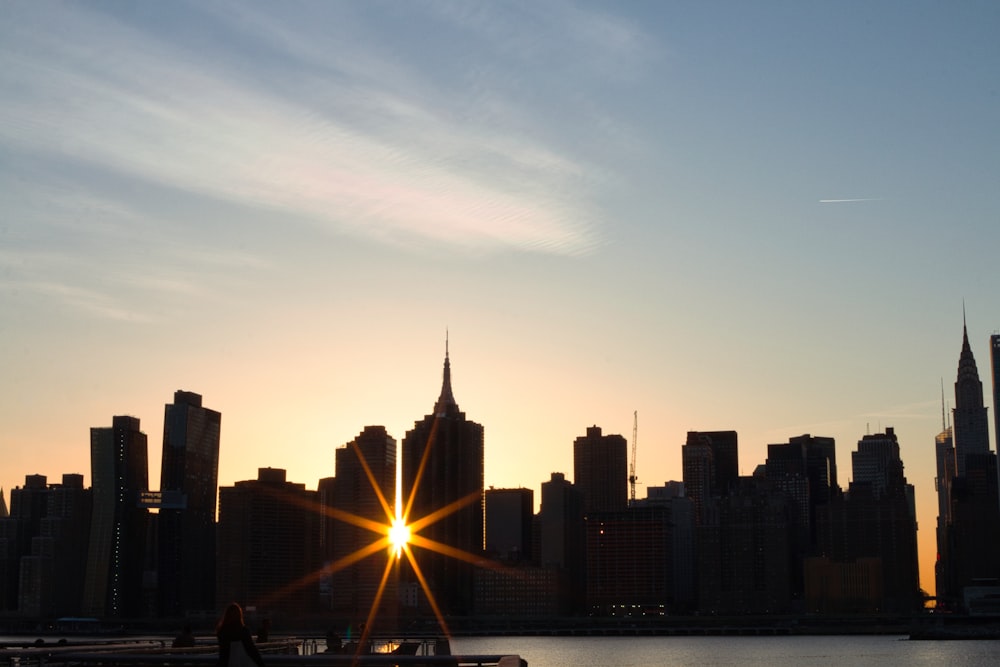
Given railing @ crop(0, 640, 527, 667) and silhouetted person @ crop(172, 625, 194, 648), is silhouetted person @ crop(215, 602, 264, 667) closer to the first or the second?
railing @ crop(0, 640, 527, 667)

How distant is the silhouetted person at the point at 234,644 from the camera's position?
18.9 meters

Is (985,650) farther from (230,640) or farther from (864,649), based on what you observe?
(230,640)

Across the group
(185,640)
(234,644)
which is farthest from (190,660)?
(185,640)

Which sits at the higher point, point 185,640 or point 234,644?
point 234,644

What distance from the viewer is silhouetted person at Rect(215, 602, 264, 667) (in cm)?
1894

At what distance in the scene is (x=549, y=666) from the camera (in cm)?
13700

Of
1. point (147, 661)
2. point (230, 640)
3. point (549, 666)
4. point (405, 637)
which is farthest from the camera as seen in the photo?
point (549, 666)

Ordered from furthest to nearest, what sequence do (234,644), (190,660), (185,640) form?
(185,640), (190,660), (234,644)

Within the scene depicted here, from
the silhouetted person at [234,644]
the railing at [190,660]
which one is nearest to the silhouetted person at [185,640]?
the railing at [190,660]

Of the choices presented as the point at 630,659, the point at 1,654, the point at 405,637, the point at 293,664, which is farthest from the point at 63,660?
the point at 630,659

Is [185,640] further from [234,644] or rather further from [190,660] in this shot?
[234,644]

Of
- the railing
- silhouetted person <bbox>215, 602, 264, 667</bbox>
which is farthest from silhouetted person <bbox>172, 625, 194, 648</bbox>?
silhouetted person <bbox>215, 602, 264, 667</bbox>

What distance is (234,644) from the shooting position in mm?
19031

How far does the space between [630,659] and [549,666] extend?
942 inches
